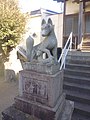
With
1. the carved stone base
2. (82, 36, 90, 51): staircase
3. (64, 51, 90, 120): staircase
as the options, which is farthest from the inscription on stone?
(82, 36, 90, 51): staircase

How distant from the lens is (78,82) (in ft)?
17.7

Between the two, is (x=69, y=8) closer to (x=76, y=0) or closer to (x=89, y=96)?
(x=76, y=0)

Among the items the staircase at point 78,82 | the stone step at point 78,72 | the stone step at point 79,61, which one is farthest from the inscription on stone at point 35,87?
the stone step at point 79,61

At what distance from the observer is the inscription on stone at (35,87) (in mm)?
2910

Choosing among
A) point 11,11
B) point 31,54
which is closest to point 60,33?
point 11,11

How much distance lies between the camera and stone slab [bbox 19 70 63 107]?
2838 millimetres

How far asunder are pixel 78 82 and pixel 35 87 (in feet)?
8.79

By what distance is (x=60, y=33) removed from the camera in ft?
36.8

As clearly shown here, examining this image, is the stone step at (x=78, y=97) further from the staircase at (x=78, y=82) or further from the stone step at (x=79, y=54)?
the stone step at (x=79, y=54)

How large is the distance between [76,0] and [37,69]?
639 cm

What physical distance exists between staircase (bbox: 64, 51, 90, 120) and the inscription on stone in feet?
5.67

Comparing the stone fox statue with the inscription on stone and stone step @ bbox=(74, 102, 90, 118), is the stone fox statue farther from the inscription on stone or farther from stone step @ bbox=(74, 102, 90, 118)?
stone step @ bbox=(74, 102, 90, 118)

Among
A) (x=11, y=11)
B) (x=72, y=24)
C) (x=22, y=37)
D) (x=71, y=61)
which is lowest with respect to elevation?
(x=71, y=61)

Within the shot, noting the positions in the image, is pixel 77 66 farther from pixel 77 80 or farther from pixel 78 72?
pixel 77 80
